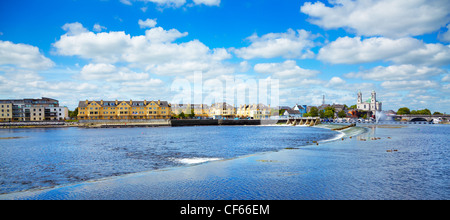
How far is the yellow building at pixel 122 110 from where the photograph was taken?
513ft

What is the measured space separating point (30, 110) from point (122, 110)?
188 feet

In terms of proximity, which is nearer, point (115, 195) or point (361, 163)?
point (115, 195)

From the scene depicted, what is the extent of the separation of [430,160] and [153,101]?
148868 mm

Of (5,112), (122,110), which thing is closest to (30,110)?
(5,112)

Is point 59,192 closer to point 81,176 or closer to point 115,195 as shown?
point 115,195

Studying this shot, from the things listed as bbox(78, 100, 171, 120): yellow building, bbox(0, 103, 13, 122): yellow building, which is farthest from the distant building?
bbox(78, 100, 171, 120): yellow building

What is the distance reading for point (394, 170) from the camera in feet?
76.5

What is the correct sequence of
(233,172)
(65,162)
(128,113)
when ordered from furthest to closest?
1. (128,113)
2. (65,162)
3. (233,172)

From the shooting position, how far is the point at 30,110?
551 ft

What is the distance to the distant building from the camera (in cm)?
16188

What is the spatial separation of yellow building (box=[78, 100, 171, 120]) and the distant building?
3067 cm

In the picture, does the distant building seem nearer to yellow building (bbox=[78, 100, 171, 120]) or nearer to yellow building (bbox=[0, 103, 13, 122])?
yellow building (bbox=[0, 103, 13, 122])

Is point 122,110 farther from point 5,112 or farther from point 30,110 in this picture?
point 5,112
